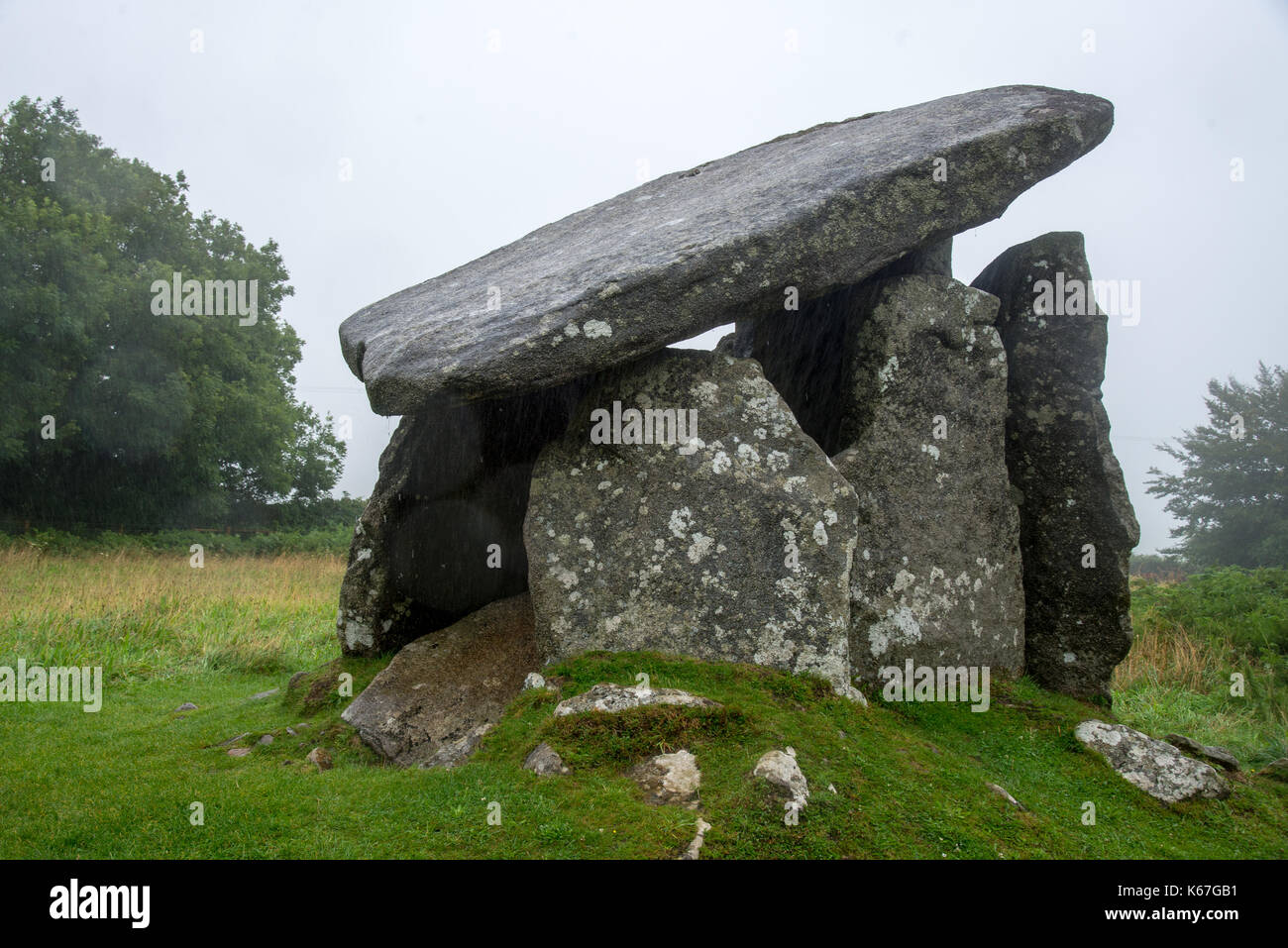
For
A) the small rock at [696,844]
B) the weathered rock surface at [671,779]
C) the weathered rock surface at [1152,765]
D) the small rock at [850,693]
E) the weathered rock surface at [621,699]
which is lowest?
the weathered rock surface at [1152,765]

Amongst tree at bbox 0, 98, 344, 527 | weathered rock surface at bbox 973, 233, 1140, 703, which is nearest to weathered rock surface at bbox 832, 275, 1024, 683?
weathered rock surface at bbox 973, 233, 1140, 703

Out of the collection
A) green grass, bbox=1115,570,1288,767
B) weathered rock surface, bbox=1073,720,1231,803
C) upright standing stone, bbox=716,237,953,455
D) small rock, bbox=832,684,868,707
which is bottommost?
green grass, bbox=1115,570,1288,767

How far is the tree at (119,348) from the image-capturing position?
20625 mm

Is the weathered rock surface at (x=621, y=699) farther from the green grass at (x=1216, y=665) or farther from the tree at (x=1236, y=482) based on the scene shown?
the tree at (x=1236, y=482)

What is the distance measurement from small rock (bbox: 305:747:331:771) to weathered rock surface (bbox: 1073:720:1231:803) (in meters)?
4.97

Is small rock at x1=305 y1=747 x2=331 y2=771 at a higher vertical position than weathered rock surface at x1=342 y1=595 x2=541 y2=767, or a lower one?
lower

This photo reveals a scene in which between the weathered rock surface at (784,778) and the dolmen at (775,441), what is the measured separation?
1.20 metres

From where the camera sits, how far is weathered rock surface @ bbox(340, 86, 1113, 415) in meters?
5.61

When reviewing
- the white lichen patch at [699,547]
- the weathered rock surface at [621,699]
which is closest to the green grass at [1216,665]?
the white lichen patch at [699,547]

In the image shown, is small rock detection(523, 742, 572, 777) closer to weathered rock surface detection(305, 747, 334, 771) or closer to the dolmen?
the dolmen
